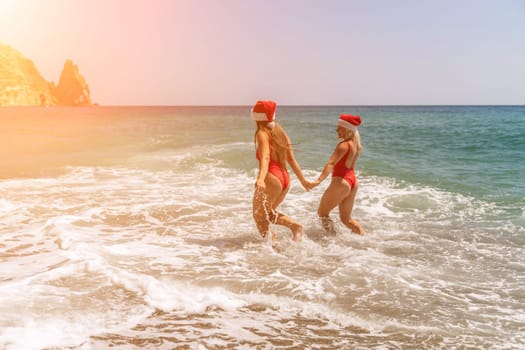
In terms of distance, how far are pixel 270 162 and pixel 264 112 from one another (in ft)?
2.43

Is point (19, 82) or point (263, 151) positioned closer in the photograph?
point (263, 151)

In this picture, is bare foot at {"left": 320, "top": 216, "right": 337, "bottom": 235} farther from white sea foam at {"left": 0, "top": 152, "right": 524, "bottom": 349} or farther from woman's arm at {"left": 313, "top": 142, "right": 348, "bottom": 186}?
woman's arm at {"left": 313, "top": 142, "right": 348, "bottom": 186}

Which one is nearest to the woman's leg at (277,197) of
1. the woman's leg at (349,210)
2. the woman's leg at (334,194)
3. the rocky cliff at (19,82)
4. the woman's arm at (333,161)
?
the woman's arm at (333,161)

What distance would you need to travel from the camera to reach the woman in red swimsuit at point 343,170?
22.1 ft

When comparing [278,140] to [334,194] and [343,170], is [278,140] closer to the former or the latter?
[343,170]

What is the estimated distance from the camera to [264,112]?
20.3ft

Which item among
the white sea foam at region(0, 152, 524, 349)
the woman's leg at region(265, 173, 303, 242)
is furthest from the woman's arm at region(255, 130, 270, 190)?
the white sea foam at region(0, 152, 524, 349)

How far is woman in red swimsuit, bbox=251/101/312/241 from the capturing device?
244 inches

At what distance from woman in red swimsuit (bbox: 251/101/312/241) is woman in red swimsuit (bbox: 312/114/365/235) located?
65cm

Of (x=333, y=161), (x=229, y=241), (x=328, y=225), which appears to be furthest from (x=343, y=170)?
(x=229, y=241)

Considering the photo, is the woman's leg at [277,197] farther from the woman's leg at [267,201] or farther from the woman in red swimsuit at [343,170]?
the woman in red swimsuit at [343,170]

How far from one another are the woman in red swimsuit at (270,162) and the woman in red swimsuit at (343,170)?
0.65 meters

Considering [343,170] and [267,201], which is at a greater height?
[343,170]

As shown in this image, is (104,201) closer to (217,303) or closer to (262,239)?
(262,239)
